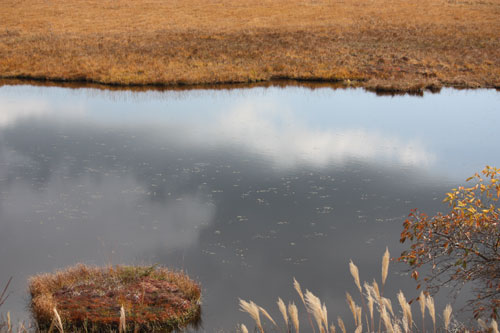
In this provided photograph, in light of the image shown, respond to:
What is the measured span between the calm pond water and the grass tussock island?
17.0 inches

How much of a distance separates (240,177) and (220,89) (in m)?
14.0

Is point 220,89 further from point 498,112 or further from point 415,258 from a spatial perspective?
point 415,258

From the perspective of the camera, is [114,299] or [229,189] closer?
[114,299]

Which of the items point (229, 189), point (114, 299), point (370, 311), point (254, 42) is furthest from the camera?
point (254, 42)

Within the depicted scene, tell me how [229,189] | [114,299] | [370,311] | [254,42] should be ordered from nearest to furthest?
[370,311] < [114,299] < [229,189] < [254,42]

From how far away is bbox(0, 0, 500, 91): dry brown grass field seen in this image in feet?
102

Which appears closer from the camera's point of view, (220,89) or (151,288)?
(151,288)

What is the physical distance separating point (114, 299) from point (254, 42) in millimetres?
35766

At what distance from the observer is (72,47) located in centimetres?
3969

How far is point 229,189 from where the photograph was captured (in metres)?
14.3

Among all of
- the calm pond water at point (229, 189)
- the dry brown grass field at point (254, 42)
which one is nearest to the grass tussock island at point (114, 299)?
the calm pond water at point (229, 189)

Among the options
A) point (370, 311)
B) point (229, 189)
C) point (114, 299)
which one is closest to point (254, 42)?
point (229, 189)

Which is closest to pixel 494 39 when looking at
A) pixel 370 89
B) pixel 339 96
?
pixel 370 89

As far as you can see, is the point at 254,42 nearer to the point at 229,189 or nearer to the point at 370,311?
the point at 229,189
